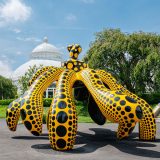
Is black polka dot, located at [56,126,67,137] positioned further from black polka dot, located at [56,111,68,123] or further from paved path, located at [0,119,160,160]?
paved path, located at [0,119,160,160]

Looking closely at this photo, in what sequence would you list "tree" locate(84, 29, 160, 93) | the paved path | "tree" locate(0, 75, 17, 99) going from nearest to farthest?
the paved path
"tree" locate(84, 29, 160, 93)
"tree" locate(0, 75, 17, 99)

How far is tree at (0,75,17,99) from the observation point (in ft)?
218

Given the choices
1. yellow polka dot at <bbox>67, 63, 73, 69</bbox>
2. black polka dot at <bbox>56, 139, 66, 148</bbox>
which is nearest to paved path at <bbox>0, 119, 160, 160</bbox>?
black polka dot at <bbox>56, 139, 66, 148</bbox>

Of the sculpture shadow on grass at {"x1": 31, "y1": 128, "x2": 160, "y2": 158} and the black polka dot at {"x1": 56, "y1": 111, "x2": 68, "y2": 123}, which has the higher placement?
the black polka dot at {"x1": 56, "y1": 111, "x2": 68, "y2": 123}

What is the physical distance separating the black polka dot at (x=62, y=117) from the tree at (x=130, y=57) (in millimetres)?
22838

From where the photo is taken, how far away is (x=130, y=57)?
33469mm

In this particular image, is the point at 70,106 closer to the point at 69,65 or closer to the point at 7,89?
the point at 69,65

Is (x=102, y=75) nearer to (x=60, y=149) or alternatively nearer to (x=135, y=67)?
(x=60, y=149)

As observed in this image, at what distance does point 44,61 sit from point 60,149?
226 ft

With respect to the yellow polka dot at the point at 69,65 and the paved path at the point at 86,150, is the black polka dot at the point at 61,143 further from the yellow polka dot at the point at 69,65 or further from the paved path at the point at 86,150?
the yellow polka dot at the point at 69,65

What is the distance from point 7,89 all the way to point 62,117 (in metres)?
60.2

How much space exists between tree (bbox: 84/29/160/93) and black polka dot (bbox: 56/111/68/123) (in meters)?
22.8

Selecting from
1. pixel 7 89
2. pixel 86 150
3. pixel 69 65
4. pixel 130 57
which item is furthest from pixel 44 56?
pixel 86 150

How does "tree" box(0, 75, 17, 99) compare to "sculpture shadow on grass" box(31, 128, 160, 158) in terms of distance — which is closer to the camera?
"sculpture shadow on grass" box(31, 128, 160, 158)
